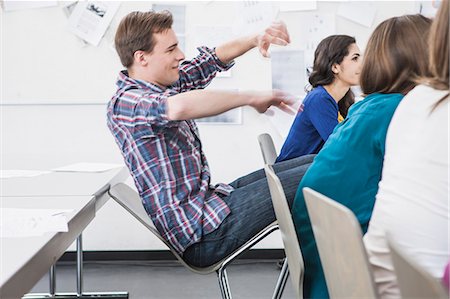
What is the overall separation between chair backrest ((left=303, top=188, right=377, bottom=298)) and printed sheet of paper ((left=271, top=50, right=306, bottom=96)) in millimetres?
2474

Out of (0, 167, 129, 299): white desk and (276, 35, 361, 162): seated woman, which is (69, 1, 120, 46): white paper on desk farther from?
(276, 35, 361, 162): seated woman

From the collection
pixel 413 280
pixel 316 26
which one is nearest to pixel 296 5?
pixel 316 26

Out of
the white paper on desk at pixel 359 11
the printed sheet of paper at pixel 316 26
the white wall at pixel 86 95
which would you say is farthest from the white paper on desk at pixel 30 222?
the white paper on desk at pixel 359 11

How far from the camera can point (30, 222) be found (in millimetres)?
1481

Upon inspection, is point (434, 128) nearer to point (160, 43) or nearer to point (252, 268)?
point (160, 43)

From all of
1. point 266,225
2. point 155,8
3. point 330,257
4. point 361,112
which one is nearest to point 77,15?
point 155,8

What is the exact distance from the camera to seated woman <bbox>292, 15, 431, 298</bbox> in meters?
1.55

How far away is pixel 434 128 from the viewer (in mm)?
1047

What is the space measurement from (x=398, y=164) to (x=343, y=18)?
2.63 meters

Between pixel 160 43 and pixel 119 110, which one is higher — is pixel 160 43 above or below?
above

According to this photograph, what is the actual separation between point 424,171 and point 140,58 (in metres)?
1.39

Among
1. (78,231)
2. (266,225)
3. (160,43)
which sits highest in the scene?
(160,43)

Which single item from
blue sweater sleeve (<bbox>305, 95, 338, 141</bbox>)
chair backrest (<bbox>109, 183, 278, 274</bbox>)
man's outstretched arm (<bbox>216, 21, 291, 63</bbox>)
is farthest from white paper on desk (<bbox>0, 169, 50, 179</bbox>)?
blue sweater sleeve (<bbox>305, 95, 338, 141</bbox>)

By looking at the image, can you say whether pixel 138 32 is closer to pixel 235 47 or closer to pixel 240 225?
pixel 235 47
